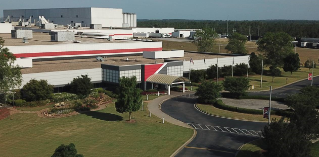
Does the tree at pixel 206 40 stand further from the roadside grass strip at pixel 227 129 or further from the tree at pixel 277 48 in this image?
the roadside grass strip at pixel 227 129

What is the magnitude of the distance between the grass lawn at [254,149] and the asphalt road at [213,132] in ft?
2.99

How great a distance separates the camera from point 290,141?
124 ft

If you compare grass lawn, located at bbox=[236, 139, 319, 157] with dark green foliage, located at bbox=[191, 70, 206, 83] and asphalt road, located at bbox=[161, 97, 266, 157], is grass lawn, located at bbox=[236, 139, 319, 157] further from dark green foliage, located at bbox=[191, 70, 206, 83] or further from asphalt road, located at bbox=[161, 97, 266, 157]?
dark green foliage, located at bbox=[191, 70, 206, 83]

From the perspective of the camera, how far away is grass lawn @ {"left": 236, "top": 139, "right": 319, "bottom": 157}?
1719 inches

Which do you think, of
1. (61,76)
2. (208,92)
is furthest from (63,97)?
(208,92)

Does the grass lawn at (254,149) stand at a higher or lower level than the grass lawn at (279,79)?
lower

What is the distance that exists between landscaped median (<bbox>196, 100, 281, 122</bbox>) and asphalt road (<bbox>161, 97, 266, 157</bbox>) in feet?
5.66

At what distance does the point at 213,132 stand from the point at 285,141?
15.3 metres

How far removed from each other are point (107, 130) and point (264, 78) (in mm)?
60753

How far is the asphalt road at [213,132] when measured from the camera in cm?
4525

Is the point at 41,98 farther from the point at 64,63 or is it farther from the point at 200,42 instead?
the point at 200,42

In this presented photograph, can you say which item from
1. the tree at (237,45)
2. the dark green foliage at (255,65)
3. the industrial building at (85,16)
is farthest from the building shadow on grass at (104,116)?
the industrial building at (85,16)

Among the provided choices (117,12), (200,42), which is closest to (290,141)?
(200,42)

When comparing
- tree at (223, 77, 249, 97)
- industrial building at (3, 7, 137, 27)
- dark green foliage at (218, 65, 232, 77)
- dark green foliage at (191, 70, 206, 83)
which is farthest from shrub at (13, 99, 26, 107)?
industrial building at (3, 7, 137, 27)
